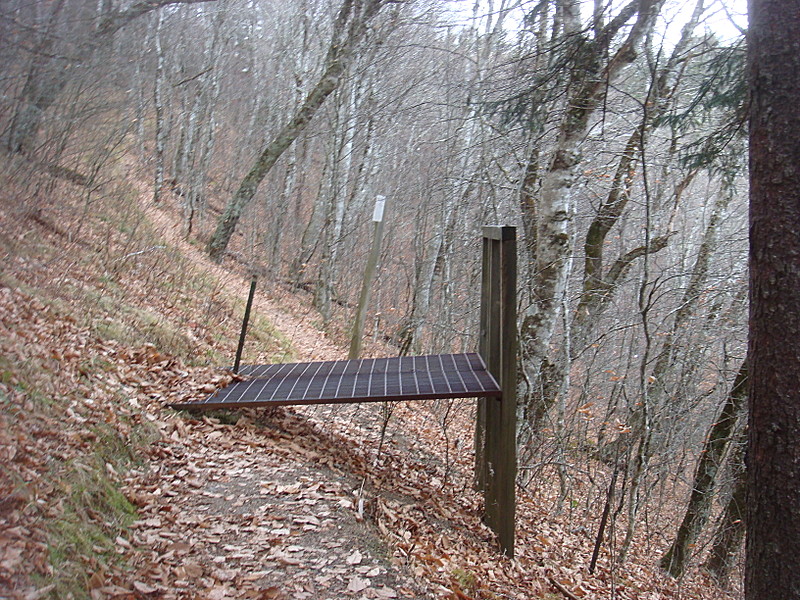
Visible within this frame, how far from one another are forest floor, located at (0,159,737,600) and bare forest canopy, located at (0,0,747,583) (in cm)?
77

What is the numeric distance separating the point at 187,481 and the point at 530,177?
6.78 meters

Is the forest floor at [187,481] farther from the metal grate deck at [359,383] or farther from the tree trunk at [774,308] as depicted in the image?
the tree trunk at [774,308]

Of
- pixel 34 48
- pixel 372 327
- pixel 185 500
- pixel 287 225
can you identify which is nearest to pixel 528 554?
pixel 185 500

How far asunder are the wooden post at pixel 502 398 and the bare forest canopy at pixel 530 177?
1.38 m

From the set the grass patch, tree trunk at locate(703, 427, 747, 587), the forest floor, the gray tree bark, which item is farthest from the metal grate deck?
the gray tree bark

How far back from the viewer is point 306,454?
5.42 metres

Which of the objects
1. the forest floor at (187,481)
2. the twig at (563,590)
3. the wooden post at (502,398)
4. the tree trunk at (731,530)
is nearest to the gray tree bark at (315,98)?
the forest floor at (187,481)

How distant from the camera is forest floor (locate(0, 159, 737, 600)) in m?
3.26

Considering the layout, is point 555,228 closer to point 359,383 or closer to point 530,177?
point 530,177

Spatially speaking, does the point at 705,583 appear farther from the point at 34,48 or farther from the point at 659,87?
the point at 34,48

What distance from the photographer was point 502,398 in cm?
499

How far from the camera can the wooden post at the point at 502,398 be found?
4953 mm

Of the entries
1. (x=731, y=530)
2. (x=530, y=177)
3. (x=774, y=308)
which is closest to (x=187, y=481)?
(x=774, y=308)

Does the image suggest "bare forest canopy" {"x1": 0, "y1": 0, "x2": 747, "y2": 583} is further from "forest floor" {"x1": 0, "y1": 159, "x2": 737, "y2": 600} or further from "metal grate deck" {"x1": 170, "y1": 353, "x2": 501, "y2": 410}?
"metal grate deck" {"x1": 170, "y1": 353, "x2": 501, "y2": 410}
